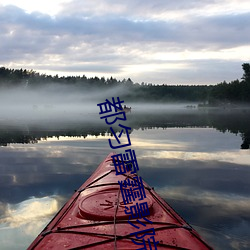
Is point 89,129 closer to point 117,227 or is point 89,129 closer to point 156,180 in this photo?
point 156,180

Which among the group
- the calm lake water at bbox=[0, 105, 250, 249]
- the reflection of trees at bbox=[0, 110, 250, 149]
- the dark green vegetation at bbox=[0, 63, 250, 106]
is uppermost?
the dark green vegetation at bbox=[0, 63, 250, 106]

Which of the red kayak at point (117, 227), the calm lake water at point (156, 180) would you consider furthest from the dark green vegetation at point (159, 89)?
the red kayak at point (117, 227)

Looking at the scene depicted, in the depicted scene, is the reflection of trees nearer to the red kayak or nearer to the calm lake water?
the calm lake water

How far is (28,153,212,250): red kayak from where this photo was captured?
15.9 ft

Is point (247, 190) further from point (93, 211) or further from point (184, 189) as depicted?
point (93, 211)

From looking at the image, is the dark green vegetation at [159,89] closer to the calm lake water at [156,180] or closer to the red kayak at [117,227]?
the calm lake water at [156,180]

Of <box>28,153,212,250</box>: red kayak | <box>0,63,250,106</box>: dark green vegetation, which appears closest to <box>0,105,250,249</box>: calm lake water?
<box>28,153,212,250</box>: red kayak

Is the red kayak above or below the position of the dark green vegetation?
→ below

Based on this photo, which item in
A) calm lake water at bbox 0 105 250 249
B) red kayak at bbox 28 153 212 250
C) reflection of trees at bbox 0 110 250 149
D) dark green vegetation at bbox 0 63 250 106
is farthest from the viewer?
dark green vegetation at bbox 0 63 250 106

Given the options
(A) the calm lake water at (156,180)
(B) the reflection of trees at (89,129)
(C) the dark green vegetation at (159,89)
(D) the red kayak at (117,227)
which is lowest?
(A) the calm lake water at (156,180)

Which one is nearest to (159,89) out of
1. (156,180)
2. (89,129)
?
(89,129)

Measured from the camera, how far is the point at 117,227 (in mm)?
5363

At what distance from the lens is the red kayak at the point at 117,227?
15.9 feet

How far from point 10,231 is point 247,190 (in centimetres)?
809
